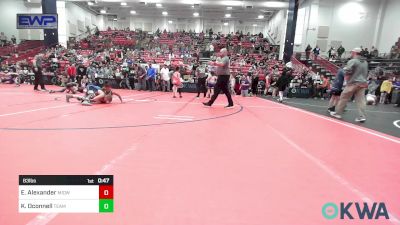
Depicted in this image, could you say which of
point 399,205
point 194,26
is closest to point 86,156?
point 399,205

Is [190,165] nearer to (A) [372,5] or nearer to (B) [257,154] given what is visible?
(B) [257,154]

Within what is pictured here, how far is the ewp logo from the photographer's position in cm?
2052

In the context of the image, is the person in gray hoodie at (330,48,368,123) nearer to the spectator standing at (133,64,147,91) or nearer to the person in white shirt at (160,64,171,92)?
the person in white shirt at (160,64,171,92)

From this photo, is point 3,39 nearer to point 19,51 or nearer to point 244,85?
point 19,51

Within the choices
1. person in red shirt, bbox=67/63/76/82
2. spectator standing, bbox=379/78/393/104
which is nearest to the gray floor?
spectator standing, bbox=379/78/393/104

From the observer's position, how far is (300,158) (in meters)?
3.37

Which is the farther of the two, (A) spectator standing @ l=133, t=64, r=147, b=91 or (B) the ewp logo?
(B) the ewp logo

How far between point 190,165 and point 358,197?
1571 millimetres

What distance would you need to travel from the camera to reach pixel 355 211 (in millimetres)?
2102
